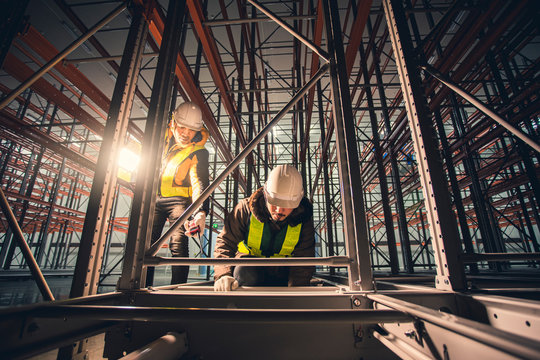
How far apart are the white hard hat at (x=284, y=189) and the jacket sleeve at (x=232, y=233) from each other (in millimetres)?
399

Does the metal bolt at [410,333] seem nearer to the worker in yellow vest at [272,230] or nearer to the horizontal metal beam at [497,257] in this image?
the horizontal metal beam at [497,257]

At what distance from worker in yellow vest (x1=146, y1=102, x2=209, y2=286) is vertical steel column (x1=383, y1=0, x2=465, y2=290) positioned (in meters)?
2.10

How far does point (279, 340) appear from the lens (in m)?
1.48

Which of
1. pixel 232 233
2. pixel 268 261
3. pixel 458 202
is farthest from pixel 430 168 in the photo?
pixel 458 202

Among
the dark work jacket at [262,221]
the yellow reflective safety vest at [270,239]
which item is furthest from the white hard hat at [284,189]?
the yellow reflective safety vest at [270,239]

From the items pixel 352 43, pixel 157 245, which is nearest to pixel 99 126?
pixel 157 245

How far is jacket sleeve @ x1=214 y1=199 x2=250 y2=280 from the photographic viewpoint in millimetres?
2570

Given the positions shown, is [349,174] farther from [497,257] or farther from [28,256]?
[28,256]

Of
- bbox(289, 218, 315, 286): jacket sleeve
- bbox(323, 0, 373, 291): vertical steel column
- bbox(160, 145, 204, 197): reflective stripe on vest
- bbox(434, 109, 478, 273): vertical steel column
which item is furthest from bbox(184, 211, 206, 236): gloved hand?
bbox(434, 109, 478, 273): vertical steel column

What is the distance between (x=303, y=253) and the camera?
9.18ft

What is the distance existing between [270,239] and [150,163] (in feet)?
4.69

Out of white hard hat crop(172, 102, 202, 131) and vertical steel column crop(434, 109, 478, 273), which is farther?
vertical steel column crop(434, 109, 478, 273)

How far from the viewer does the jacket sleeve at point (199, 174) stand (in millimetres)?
2834

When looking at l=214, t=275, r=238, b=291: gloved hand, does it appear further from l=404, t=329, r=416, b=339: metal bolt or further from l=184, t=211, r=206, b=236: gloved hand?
l=404, t=329, r=416, b=339: metal bolt
